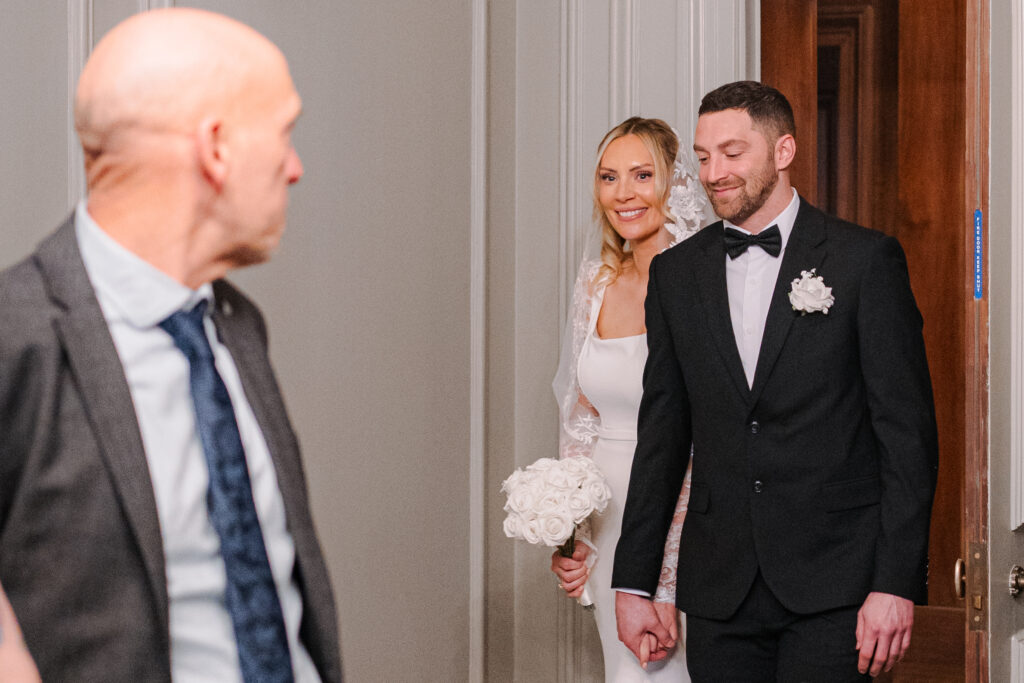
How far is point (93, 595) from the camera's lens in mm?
840

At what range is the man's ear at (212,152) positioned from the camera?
0.87 meters

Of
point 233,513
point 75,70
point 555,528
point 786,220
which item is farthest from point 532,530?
point 233,513

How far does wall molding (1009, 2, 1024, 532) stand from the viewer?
233 cm

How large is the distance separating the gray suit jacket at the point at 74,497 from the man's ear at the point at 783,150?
195 cm

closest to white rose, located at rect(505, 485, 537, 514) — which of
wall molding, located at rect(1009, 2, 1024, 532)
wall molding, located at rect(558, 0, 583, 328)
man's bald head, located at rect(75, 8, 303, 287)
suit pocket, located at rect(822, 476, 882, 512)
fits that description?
suit pocket, located at rect(822, 476, 882, 512)

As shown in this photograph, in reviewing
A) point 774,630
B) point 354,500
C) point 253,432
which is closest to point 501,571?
point 354,500

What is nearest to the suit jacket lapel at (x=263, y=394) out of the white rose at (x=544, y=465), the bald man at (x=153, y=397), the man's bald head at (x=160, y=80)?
the bald man at (x=153, y=397)

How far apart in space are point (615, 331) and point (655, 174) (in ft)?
1.62

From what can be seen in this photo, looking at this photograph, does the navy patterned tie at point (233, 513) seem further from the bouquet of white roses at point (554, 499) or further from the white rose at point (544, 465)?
the white rose at point (544, 465)

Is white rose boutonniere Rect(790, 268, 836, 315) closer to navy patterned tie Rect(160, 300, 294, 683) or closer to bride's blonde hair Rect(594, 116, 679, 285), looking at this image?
bride's blonde hair Rect(594, 116, 679, 285)

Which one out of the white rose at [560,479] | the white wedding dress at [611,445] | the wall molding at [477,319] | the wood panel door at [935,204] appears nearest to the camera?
the white rose at [560,479]

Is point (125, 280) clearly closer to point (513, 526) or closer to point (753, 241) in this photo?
point (753, 241)

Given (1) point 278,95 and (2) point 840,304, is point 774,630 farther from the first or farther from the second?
(1) point 278,95

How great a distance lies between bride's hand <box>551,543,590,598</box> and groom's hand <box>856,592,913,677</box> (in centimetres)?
90
